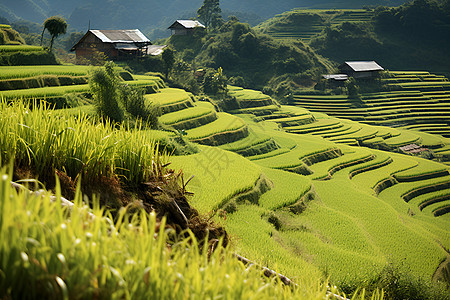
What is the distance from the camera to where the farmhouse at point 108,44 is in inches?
1155

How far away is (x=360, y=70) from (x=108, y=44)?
105 ft

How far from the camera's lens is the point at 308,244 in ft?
22.9

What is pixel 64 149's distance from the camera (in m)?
3.13

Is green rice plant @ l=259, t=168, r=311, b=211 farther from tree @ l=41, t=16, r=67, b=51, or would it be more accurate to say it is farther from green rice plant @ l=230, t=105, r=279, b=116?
green rice plant @ l=230, t=105, r=279, b=116

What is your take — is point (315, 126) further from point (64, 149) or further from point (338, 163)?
point (64, 149)

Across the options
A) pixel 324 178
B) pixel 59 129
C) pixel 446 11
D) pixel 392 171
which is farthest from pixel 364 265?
pixel 446 11

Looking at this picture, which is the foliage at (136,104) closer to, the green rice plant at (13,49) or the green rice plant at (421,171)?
the green rice plant at (13,49)

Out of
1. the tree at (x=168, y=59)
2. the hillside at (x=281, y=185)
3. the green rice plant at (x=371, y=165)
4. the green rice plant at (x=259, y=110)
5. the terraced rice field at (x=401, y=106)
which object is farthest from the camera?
the terraced rice field at (x=401, y=106)

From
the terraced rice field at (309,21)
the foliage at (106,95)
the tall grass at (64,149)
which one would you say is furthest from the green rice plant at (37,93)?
the terraced rice field at (309,21)

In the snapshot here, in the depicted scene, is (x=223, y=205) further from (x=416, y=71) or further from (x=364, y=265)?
(x=416, y=71)

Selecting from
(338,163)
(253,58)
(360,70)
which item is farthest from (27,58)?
(253,58)

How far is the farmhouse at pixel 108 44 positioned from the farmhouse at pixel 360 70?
1108 inches

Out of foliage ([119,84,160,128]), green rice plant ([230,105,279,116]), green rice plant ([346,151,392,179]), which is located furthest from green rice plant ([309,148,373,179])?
green rice plant ([230,105,279,116])

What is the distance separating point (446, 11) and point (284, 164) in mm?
71151
